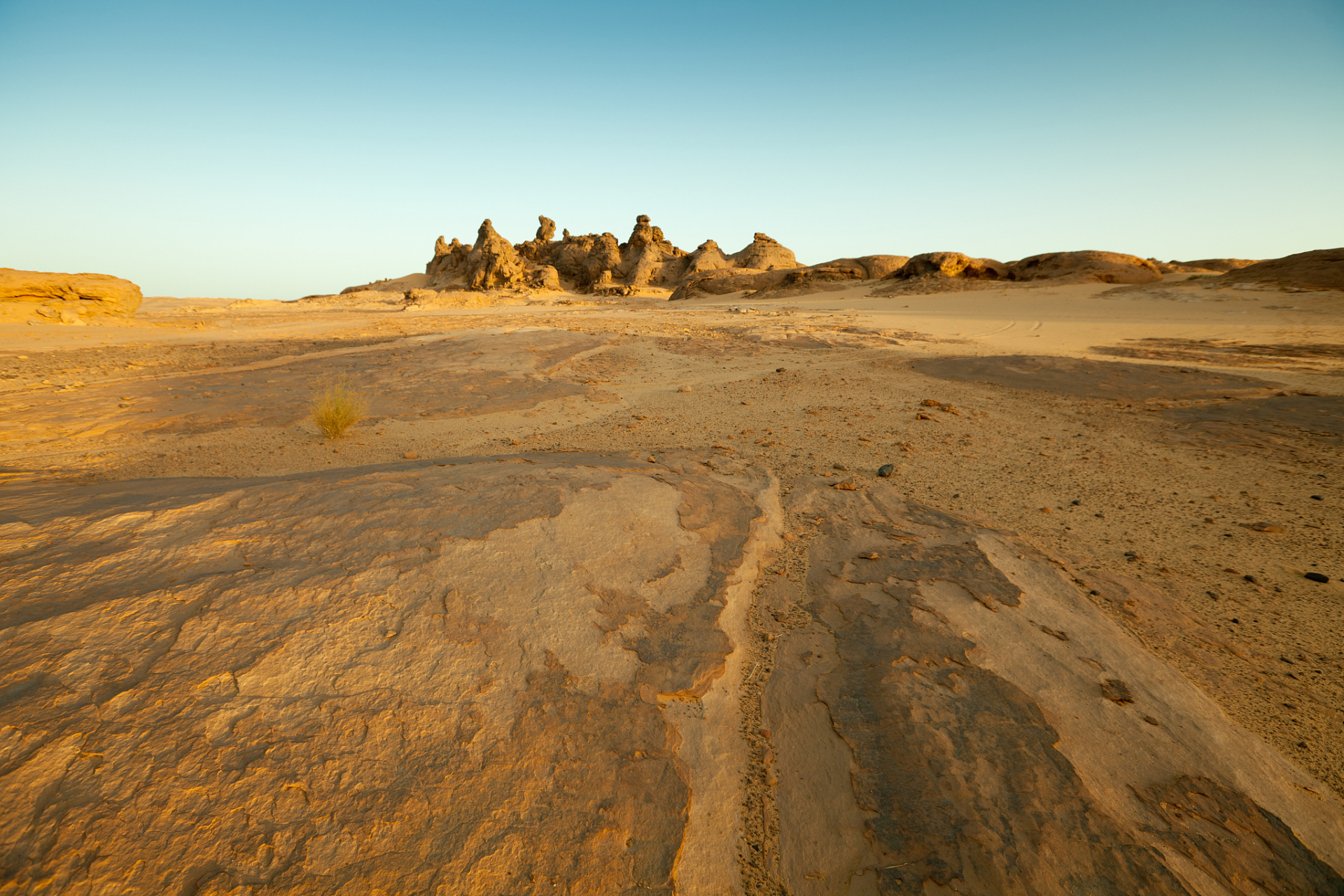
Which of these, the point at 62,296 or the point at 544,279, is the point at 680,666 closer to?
the point at 62,296

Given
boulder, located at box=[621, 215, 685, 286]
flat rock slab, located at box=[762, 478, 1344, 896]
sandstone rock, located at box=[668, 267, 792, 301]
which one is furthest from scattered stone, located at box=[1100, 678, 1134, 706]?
boulder, located at box=[621, 215, 685, 286]

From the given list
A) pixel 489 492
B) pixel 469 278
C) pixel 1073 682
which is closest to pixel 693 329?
pixel 489 492

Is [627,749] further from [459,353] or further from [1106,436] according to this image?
[459,353]

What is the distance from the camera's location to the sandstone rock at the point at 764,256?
33094mm

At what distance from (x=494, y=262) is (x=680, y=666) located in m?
31.6

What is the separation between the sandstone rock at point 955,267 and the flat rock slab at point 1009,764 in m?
23.9

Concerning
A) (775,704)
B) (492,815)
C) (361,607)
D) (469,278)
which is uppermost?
(469,278)

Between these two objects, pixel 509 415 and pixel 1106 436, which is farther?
pixel 509 415

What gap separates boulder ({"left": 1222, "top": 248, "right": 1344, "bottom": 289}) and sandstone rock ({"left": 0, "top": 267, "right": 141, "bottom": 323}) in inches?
1141

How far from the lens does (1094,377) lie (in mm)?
6078

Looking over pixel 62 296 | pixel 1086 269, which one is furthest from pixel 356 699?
pixel 1086 269

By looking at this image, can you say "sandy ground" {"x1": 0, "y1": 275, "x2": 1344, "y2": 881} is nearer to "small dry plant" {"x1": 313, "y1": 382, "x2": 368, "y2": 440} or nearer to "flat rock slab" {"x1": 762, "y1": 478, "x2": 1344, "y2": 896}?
"small dry plant" {"x1": 313, "y1": 382, "x2": 368, "y2": 440}

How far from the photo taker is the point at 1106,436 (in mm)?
4367

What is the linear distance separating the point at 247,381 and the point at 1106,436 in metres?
8.34
